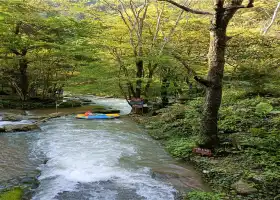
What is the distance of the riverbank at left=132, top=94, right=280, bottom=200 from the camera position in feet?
15.9

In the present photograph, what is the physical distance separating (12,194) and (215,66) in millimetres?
4784

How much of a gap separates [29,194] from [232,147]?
15.1 feet

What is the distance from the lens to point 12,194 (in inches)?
176

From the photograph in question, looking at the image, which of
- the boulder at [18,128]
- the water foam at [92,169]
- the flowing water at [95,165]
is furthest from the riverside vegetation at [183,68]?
the boulder at [18,128]

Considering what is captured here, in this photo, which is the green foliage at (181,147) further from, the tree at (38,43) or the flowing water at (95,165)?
the tree at (38,43)

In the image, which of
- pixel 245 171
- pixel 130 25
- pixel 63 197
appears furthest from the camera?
pixel 130 25

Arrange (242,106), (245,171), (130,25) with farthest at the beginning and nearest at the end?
1. (130,25)
2. (242,106)
3. (245,171)

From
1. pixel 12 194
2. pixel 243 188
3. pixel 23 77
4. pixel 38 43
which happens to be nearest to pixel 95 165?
pixel 12 194

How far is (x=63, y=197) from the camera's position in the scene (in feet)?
15.2

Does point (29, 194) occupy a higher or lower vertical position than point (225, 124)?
lower

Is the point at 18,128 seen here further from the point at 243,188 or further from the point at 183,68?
the point at 243,188

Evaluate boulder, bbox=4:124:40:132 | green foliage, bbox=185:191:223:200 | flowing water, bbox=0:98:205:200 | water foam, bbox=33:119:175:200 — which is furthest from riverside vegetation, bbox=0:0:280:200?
boulder, bbox=4:124:40:132

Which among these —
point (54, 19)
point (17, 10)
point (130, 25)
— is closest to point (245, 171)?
point (130, 25)

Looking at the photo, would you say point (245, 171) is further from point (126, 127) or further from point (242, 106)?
point (126, 127)
